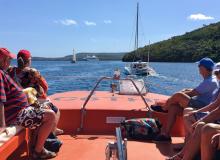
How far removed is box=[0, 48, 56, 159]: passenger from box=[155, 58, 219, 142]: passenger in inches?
57.8

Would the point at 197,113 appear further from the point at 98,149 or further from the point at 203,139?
the point at 98,149

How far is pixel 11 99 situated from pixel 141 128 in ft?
5.63

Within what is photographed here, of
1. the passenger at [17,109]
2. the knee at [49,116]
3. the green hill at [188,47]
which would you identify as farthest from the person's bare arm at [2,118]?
the green hill at [188,47]

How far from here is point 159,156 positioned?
377 cm

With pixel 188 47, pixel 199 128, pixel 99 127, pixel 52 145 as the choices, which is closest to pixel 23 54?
pixel 52 145

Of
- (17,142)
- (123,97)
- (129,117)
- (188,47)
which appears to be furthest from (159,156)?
(188,47)

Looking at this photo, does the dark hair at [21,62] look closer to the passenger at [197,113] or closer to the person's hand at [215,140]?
the passenger at [197,113]

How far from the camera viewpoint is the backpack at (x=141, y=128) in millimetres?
4379

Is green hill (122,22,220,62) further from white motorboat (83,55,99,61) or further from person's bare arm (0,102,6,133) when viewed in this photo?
person's bare arm (0,102,6,133)

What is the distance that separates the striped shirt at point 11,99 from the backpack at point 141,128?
1.48 metres

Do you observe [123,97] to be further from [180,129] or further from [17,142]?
[17,142]

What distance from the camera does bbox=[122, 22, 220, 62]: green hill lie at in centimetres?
7926

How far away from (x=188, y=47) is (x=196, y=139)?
8909 centimetres

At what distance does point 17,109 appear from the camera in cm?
330
